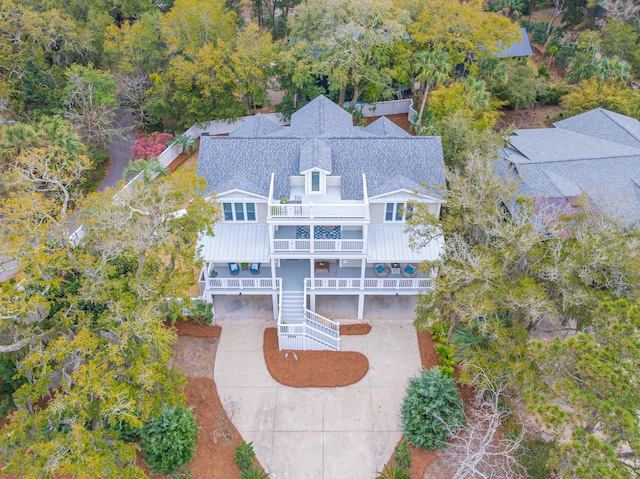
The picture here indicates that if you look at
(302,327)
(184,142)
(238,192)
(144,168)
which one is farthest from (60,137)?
(302,327)

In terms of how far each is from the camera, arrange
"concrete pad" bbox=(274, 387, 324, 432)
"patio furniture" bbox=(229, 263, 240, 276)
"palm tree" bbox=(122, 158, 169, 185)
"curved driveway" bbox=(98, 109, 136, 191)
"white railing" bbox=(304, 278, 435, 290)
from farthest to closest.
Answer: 1. "curved driveway" bbox=(98, 109, 136, 191)
2. "palm tree" bbox=(122, 158, 169, 185)
3. "patio furniture" bbox=(229, 263, 240, 276)
4. "white railing" bbox=(304, 278, 435, 290)
5. "concrete pad" bbox=(274, 387, 324, 432)

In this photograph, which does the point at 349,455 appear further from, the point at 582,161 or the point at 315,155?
the point at 582,161

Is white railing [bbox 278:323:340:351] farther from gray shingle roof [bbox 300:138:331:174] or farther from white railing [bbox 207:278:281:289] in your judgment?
gray shingle roof [bbox 300:138:331:174]

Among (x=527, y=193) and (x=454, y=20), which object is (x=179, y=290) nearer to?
(x=527, y=193)

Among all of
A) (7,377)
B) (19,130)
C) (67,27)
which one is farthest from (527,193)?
(67,27)

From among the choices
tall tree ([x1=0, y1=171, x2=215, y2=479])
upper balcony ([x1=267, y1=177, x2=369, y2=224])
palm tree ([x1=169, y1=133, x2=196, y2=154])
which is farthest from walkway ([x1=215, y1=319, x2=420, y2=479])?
palm tree ([x1=169, y1=133, x2=196, y2=154])

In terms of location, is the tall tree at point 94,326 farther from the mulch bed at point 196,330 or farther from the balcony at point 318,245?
the balcony at point 318,245
